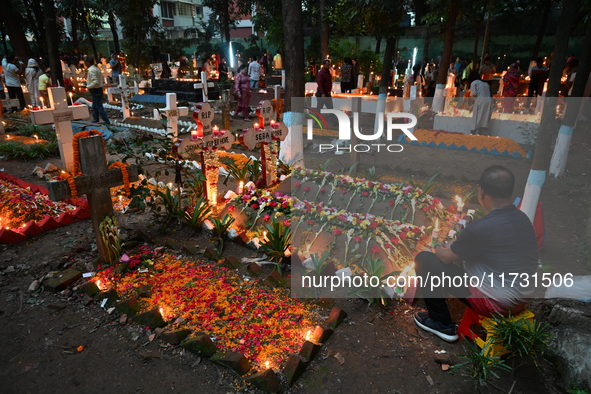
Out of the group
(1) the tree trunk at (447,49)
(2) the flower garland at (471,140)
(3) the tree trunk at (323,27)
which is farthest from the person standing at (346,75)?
(3) the tree trunk at (323,27)

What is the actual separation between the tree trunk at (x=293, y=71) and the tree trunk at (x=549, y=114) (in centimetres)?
359

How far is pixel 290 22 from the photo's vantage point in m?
7.05

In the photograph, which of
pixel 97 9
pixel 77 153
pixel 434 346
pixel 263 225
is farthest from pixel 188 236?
pixel 97 9

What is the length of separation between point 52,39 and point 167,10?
127 ft

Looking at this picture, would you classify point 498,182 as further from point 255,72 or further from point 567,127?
point 255,72

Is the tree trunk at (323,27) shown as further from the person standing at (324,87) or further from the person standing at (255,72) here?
the person standing at (324,87)

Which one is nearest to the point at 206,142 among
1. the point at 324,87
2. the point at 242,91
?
the point at 242,91

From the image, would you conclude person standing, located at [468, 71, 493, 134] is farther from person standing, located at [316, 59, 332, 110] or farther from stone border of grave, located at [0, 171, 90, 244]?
stone border of grave, located at [0, 171, 90, 244]

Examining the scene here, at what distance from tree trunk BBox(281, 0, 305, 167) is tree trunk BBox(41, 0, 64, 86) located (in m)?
8.95

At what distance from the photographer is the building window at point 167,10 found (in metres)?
45.8

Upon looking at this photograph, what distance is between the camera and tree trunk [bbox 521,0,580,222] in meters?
4.50

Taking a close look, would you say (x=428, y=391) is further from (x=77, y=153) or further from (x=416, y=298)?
(x=77, y=153)

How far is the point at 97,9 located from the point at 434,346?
107ft

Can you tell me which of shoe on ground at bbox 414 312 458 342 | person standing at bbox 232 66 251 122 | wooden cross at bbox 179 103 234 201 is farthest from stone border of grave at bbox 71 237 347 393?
person standing at bbox 232 66 251 122
